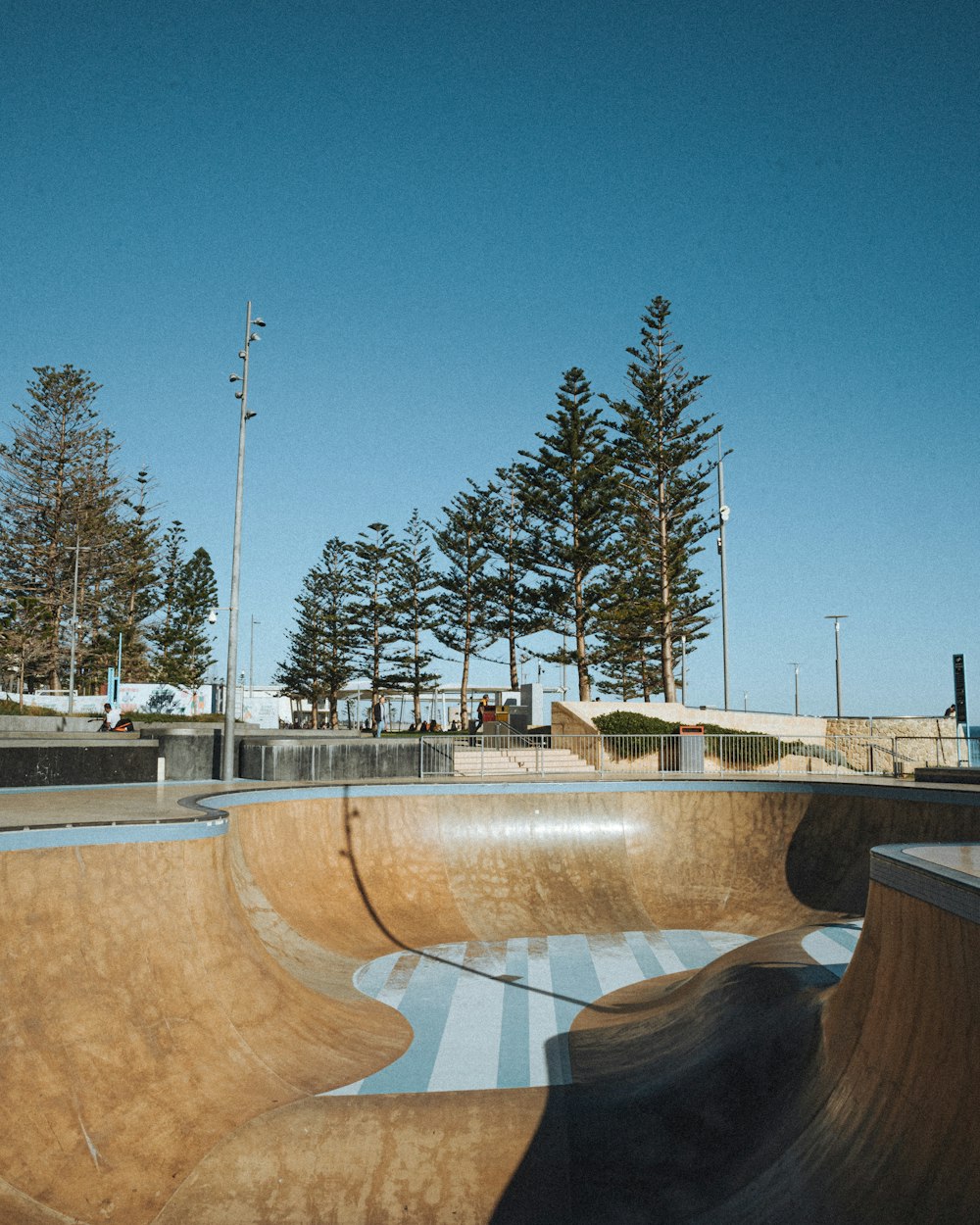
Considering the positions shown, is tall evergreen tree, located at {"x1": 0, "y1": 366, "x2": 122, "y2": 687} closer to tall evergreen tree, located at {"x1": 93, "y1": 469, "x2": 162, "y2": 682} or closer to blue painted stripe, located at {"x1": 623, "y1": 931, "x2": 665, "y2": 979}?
tall evergreen tree, located at {"x1": 93, "y1": 469, "x2": 162, "y2": 682}

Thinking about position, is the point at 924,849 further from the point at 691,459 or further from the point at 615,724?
the point at 691,459

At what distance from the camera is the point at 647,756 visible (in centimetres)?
2262

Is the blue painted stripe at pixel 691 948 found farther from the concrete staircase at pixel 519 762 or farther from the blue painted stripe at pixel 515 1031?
the concrete staircase at pixel 519 762

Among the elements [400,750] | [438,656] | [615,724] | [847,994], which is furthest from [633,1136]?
[438,656]

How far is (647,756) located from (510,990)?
12.7m

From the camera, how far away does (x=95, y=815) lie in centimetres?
962

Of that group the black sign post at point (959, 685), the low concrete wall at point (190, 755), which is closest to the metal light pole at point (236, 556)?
the low concrete wall at point (190, 755)

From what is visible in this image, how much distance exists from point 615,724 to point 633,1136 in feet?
60.6

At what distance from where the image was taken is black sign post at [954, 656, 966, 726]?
925 inches

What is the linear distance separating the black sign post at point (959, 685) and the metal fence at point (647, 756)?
132 centimetres

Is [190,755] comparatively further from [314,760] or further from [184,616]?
[184,616]

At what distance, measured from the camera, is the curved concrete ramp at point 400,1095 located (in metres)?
4.95

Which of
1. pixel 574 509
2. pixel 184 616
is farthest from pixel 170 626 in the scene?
pixel 574 509

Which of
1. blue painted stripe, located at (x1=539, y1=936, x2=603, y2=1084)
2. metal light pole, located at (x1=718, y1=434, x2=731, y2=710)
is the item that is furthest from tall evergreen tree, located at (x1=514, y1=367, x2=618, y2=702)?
blue painted stripe, located at (x1=539, y1=936, x2=603, y2=1084)
